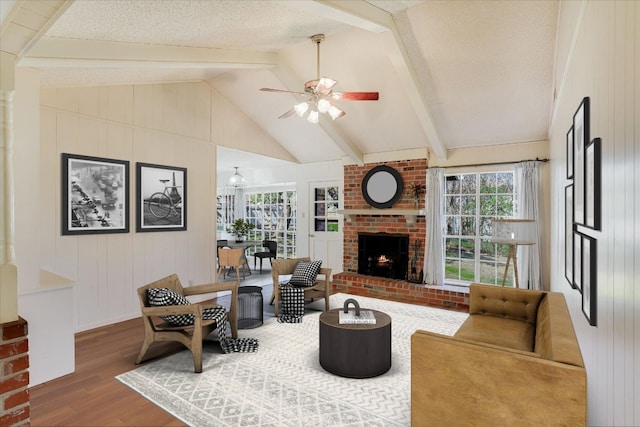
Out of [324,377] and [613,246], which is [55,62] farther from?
[613,246]

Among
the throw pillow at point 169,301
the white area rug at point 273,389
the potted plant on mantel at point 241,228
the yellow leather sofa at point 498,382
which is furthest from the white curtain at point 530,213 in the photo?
the potted plant on mantel at point 241,228

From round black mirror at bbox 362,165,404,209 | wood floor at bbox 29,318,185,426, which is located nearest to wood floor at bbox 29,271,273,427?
wood floor at bbox 29,318,185,426

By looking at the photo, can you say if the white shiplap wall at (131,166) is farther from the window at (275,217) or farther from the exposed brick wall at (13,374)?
the window at (275,217)

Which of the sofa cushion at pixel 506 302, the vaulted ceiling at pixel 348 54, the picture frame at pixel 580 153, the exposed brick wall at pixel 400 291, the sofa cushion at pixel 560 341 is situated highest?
the vaulted ceiling at pixel 348 54

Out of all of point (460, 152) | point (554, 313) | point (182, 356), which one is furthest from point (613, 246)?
point (460, 152)

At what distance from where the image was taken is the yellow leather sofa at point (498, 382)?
4.81ft

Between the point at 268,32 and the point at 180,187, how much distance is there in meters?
2.61

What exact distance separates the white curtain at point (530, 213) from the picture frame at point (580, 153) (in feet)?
9.76

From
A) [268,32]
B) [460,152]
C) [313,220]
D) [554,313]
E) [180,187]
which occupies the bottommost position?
[554,313]

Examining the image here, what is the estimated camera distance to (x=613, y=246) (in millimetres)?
1196

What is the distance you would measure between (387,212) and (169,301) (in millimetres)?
3838

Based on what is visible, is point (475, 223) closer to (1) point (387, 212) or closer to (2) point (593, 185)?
(1) point (387, 212)

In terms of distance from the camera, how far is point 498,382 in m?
1.63

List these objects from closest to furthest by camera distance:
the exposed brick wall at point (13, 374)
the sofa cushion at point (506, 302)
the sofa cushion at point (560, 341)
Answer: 1. the exposed brick wall at point (13, 374)
2. the sofa cushion at point (560, 341)
3. the sofa cushion at point (506, 302)
